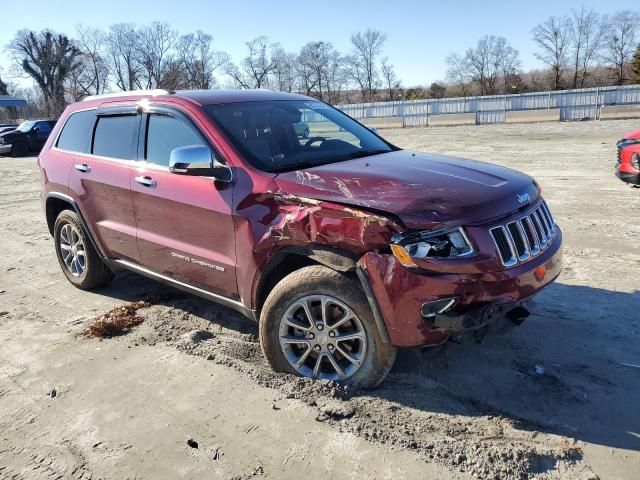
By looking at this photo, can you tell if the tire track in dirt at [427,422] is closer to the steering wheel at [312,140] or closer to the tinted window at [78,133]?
the steering wheel at [312,140]

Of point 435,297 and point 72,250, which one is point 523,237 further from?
point 72,250

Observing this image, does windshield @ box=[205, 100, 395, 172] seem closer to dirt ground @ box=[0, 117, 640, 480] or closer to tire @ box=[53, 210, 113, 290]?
dirt ground @ box=[0, 117, 640, 480]

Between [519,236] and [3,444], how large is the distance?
3175 mm

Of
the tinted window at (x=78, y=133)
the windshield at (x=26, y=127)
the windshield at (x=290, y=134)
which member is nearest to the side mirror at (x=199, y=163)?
the windshield at (x=290, y=134)

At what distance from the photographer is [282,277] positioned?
11.8ft

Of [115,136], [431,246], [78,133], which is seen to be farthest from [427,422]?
[78,133]

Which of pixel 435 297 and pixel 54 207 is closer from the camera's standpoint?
pixel 435 297

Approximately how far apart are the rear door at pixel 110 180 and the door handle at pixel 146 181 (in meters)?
0.16

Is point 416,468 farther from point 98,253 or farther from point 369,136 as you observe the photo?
point 98,253

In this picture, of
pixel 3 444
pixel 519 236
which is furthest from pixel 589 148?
pixel 3 444

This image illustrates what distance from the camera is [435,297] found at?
288 centimetres

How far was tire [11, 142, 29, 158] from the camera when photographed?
24.0 m

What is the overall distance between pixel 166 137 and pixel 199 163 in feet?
2.54

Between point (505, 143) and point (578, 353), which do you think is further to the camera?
point (505, 143)
